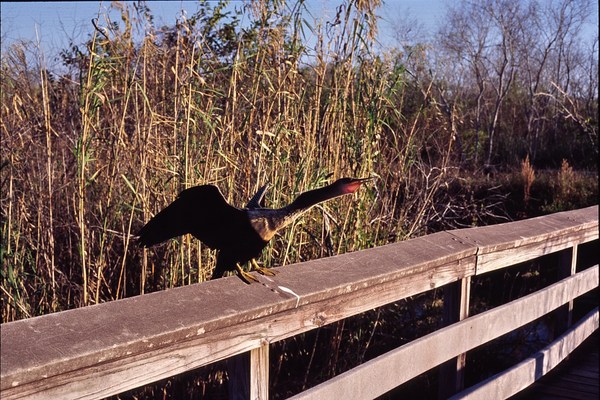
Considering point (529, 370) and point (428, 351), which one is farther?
point (529, 370)

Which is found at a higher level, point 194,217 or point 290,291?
point 194,217

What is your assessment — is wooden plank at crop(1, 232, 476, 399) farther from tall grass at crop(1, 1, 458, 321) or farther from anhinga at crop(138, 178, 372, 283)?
tall grass at crop(1, 1, 458, 321)

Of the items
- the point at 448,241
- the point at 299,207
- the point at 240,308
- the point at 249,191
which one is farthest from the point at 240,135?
the point at 240,308

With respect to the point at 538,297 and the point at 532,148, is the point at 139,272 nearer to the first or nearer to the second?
the point at 538,297

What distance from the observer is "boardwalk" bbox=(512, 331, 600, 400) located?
3450 mm

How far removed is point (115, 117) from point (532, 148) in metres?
10.7

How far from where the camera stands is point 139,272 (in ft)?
10.9

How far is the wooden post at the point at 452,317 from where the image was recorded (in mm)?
2818

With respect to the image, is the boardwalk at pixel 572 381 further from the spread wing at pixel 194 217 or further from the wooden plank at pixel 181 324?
the spread wing at pixel 194 217

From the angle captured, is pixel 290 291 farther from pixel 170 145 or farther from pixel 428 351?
pixel 170 145

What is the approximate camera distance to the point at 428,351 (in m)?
2.48

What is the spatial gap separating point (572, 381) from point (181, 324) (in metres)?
2.72

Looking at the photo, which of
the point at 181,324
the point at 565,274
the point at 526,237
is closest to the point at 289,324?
the point at 181,324

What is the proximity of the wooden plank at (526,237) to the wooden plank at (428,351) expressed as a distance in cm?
18
